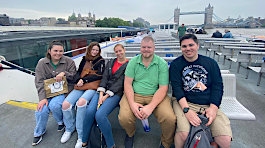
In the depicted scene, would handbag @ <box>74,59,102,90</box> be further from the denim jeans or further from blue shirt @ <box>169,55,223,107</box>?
blue shirt @ <box>169,55,223,107</box>

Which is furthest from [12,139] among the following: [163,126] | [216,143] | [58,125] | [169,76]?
[216,143]

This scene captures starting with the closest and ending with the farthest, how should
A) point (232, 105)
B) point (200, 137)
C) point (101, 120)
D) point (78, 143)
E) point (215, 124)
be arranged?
1. point (200, 137)
2. point (215, 124)
3. point (101, 120)
4. point (78, 143)
5. point (232, 105)

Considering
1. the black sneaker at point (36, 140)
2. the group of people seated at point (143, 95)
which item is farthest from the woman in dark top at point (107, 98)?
the black sneaker at point (36, 140)

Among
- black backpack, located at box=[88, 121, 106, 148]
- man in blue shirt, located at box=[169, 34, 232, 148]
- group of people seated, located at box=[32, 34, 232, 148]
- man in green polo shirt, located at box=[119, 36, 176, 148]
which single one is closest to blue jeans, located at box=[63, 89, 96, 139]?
group of people seated, located at box=[32, 34, 232, 148]

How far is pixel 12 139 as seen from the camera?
2.02m

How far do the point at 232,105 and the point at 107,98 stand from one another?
1.72m

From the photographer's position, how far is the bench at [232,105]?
1712mm

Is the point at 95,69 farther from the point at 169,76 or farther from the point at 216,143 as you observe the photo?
the point at 216,143

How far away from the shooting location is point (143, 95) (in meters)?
1.90

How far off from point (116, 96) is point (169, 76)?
2.57ft

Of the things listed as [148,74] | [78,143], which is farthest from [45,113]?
[148,74]

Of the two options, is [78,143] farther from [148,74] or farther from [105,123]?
[148,74]

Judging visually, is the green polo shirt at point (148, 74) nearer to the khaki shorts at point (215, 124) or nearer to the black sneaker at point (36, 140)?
the khaki shorts at point (215, 124)

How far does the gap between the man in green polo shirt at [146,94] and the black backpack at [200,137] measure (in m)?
0.23
